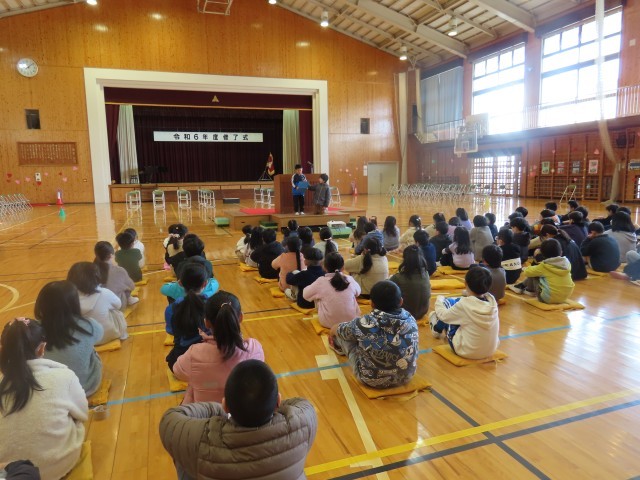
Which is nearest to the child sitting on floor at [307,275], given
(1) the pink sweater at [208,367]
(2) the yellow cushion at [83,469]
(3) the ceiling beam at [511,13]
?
(1) the pink sweater at [208,367]

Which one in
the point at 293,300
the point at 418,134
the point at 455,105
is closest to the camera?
the point at 293,300

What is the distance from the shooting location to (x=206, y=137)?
2086cm

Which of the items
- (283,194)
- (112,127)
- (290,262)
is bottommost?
(290,262)

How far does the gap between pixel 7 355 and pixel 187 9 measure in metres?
18.7

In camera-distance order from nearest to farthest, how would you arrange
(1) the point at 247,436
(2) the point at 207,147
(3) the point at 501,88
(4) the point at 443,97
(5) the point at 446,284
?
(1) the point at 247,436 → (5) the point at 446,284 → (3) the point at 501,88 → (4) the point at 443,97 → (2) the point at 207,147

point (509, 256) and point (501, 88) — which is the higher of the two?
point (501, 88)

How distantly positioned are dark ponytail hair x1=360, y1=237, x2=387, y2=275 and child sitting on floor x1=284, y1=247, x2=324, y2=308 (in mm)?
410

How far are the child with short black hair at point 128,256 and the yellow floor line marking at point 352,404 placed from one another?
8.86ft

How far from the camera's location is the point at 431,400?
249 centimetres

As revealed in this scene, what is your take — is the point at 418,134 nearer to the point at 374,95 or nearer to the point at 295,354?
the point at 374,95

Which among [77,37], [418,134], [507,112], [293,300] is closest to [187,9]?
[77,37]

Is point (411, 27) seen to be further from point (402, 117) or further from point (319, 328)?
point (319, 328)

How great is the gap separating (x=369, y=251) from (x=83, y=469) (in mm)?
2763

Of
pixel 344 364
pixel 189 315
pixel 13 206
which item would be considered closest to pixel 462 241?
pixel 344 364
